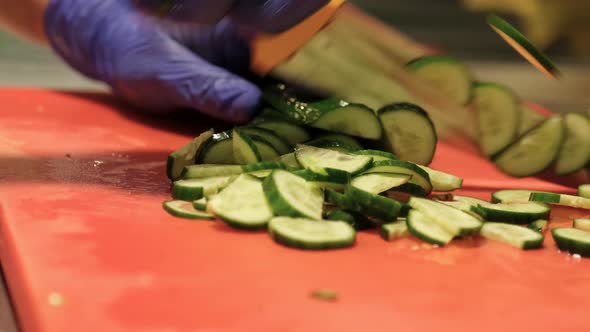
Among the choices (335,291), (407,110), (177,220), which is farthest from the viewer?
(407,110)

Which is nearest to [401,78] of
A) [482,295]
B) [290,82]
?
[290,82]

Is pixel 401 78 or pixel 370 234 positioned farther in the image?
pixel 401 78

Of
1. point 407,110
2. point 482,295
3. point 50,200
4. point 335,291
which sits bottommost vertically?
point 50,200

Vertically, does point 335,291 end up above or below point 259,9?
below

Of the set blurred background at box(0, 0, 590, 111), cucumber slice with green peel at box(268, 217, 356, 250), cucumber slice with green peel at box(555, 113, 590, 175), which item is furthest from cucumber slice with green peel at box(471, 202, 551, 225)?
blurred background at box(0, 0, 590, 111)

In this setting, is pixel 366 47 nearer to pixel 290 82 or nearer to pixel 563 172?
pixel 290 82

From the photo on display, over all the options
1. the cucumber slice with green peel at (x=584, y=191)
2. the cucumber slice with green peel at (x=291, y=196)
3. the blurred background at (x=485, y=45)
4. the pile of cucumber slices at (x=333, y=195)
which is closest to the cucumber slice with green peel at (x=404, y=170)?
the pile of cucumber slices at (x=333, y=195)
